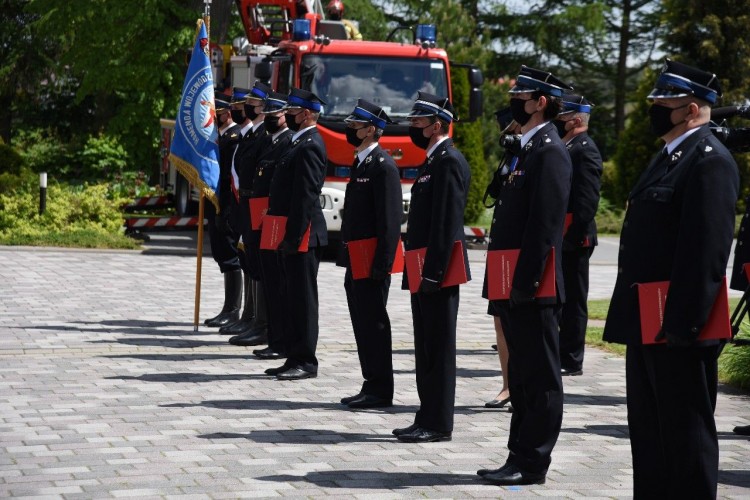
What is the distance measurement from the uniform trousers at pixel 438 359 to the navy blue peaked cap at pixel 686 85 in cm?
241

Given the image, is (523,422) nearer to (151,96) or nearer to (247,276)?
(247,276)

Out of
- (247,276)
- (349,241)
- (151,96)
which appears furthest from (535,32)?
(349,241)

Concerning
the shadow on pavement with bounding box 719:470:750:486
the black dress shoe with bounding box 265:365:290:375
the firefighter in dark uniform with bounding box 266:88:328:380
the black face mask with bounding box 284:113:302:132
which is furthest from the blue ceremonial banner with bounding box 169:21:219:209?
the shadow on pavement with bounding box 719:470:750:486

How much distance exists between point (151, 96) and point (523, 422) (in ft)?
76.9

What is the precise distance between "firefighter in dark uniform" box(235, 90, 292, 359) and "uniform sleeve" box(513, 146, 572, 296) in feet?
12.6

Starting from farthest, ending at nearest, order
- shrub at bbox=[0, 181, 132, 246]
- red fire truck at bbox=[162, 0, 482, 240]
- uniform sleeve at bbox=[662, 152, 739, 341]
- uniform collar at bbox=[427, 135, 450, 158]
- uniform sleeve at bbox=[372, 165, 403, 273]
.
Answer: shrub at bbox=[0, 181, 132, 246], red fire truck at bbox=[162, 0, 482, 240], uniform sleeve at bbox=[372, 165, 403, 273], uniform collar at bbox=[427, 135, 450, 158], uniform sleeve at bbox=[662, 152, 739, 341]

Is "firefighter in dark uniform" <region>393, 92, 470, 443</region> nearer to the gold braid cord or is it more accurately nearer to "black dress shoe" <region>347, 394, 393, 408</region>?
"black dress shoe" <region>347, 394, 393, 408</region>

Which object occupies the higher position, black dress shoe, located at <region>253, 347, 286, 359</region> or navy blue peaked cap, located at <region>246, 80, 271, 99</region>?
navy blue peaked cap, located at <region>246, 80, 271, 99</region>

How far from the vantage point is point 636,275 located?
18.4 ft

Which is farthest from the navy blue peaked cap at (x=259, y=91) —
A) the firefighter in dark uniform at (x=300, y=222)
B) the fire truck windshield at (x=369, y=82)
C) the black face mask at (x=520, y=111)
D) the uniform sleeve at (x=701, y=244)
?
the fire truck windshield at (x=369, y=82)

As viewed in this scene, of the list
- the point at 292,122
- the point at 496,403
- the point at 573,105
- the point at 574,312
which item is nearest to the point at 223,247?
the point at 292,122

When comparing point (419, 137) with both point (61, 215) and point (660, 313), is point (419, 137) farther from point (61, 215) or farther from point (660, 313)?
point (61, 215)

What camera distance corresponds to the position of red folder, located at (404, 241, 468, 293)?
301 inches

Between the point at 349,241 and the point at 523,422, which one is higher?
the point at 349,241
